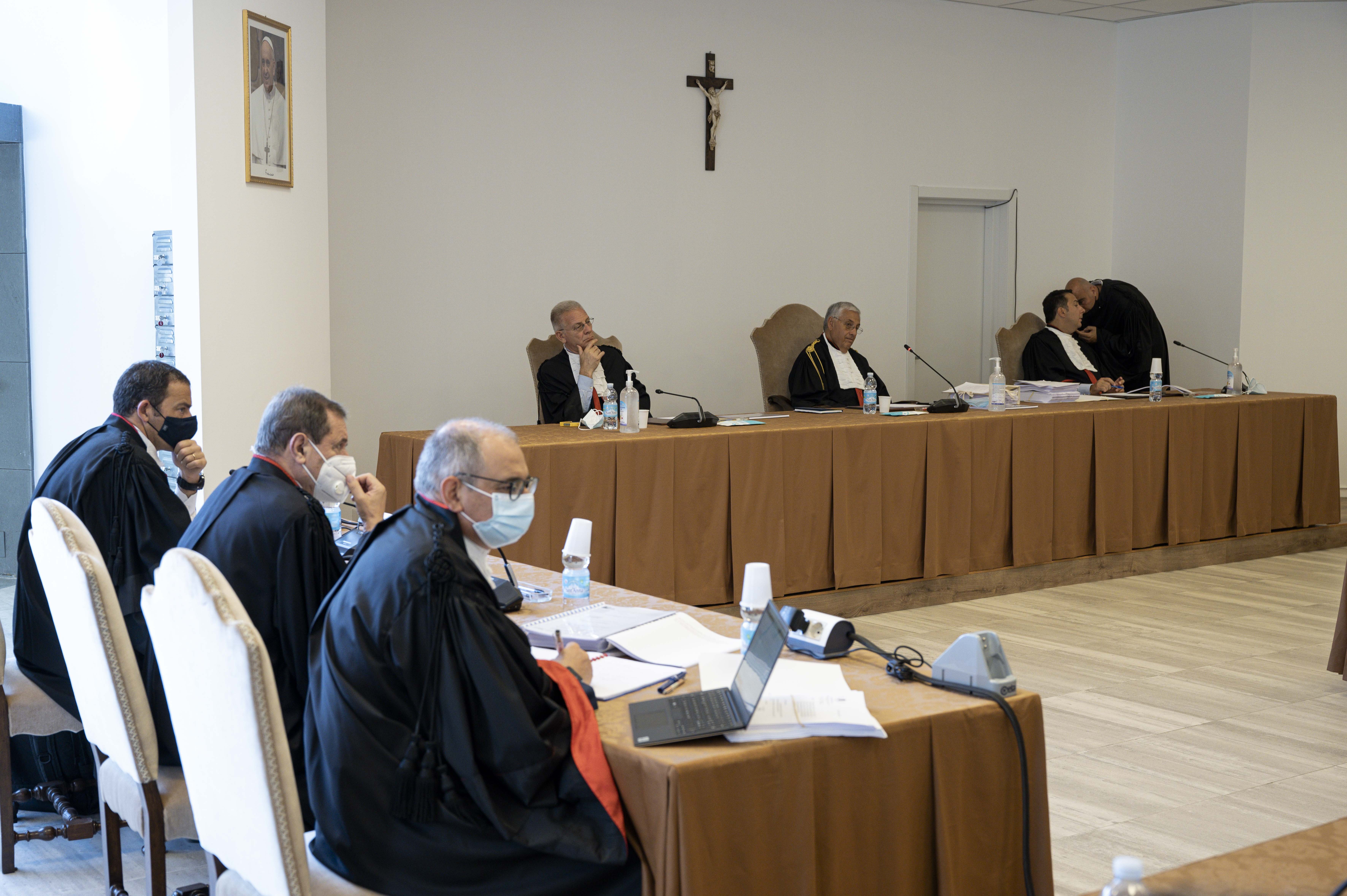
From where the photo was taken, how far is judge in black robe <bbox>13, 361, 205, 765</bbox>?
2938 mm

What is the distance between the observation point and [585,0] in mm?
6746

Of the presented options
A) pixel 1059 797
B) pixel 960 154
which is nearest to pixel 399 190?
pixel 960 154

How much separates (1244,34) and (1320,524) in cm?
324

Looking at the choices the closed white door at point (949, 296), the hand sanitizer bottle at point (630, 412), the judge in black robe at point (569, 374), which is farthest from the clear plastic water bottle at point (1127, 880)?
the closed white door at point (949, 296)

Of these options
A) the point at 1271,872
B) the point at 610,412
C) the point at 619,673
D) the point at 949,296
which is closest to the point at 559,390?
the point at 610,412

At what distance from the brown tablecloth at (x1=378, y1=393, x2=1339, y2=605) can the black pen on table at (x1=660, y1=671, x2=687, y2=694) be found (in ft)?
7.61

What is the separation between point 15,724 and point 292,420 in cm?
99

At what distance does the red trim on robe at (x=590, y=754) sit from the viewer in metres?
1.90

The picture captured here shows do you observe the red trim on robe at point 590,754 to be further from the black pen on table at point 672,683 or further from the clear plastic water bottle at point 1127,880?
the clear plastic water bottle at point 1127,880

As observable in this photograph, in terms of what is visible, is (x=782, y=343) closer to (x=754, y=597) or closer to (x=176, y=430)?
(x=176, y=430)

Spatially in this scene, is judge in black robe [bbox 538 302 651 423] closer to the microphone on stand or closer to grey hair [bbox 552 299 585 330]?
grey hair [bbox 552 299 585 330]

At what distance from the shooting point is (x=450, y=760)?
6.08 feet

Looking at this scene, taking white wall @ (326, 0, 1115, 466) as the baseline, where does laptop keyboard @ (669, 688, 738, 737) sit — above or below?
below

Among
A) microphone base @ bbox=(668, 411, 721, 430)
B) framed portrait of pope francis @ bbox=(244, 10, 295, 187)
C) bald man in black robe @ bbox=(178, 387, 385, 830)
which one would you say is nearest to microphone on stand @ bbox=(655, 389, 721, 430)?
microphone base @ bbox=(668, 411, 721, 430)
